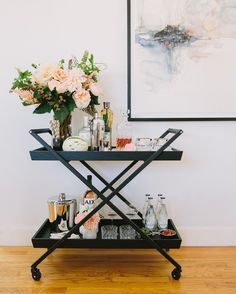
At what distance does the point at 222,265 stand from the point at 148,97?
117 centimetres

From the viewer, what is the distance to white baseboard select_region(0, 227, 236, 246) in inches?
84.5

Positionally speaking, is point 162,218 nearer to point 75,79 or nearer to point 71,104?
point 71,104

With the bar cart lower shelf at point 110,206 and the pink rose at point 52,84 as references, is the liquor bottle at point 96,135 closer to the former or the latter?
the bar cart lower shelf at point 110,206

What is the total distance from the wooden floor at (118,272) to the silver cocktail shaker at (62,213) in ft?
0.78

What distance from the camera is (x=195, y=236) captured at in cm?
215

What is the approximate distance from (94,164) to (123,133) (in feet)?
1.17

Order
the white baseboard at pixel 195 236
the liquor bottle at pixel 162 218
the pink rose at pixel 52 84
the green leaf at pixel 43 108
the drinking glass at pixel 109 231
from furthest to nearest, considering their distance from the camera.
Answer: the white baseboard at pixel 195 236, the liquor bottle at pixel 162 218, the drinking glass at pixel 109 231, the green leaf at pixel 43 108, the pink rose at pixel 52 84

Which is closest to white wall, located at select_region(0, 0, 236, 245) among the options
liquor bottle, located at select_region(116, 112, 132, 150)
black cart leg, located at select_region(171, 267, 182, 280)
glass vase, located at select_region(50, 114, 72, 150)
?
liquor bottle, located at select_region(116, 112, 132, 150)

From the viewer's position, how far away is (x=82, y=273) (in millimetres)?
1774

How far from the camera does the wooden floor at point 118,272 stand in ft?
5.34

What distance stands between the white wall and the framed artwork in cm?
8

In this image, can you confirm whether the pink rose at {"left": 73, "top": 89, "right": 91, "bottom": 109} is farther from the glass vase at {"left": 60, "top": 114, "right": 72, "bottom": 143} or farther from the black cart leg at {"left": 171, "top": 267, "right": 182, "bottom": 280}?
the black cart leg at {"left": 171, "top": 267, "right": 182, "bottom": 280}

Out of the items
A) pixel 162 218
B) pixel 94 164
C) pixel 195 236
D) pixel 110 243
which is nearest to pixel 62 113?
pixel 94 164

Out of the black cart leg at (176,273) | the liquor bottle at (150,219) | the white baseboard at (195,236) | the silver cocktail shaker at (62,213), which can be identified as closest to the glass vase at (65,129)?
the silver cocktail shaker at (62,213)
